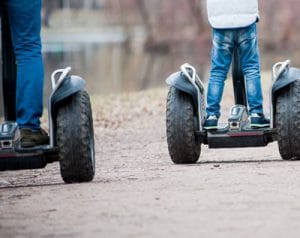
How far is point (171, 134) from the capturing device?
970 cm

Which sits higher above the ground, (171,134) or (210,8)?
(210,8)

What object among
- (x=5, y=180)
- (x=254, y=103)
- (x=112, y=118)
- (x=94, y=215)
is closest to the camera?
(x=94, y=215)

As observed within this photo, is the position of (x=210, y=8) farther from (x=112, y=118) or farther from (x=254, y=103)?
(x=112, y=118)

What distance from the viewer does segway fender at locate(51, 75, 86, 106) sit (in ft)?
26.4

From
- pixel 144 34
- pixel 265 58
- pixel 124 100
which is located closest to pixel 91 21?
pixel 144 34

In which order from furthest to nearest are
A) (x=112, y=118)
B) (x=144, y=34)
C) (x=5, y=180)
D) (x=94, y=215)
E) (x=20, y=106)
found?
(x=144, y=34) → (x=112, y=118) → (x=5, y=180) → (x=20, y=106) → (x=94, y=215)

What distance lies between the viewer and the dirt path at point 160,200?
20.3 feet

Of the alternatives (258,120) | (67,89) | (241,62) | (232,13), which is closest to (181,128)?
(258,120)

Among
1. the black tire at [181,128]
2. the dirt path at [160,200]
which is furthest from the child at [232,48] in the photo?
the dirt path at [160,200]

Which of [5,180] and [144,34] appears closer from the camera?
[5,180]

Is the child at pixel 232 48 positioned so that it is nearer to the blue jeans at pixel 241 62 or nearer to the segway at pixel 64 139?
the blue jeans at pixel 241 62

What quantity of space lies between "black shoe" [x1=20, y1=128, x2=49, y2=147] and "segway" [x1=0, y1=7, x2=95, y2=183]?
0.03 meters

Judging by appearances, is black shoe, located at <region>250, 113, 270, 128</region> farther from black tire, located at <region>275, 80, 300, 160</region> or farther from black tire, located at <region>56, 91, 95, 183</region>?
black tire, located at <region>56, 91, 95, 183</region>

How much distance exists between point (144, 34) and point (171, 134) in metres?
43.0
